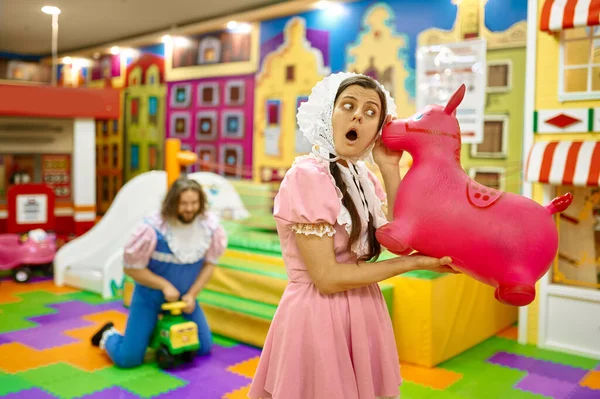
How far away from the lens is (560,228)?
3986mm

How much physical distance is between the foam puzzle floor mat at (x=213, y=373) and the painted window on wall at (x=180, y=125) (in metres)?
3.81

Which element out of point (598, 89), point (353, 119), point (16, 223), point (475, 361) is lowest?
point (475, 361)

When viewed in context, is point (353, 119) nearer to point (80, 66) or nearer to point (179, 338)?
point (179, 338)

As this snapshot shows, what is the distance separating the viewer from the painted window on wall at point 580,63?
3768 mm

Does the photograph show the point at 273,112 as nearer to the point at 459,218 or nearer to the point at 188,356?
A: the point at 188,356

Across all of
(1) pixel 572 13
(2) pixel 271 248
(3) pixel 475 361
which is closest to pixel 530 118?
(1) pixel 572 13

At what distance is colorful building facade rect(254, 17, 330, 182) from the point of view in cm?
617

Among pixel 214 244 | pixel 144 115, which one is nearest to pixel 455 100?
pixel 214 244

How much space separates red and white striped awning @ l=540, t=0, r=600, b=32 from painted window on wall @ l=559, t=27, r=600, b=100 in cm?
24

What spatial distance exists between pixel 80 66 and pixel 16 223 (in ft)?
14.0

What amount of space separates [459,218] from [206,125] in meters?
6.15

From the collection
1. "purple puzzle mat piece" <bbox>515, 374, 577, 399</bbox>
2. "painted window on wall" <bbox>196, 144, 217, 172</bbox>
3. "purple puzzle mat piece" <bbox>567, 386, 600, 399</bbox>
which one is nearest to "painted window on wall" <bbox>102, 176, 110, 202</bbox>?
"painted window on wall" <bbox>196, 144, 217, 172</bbox>

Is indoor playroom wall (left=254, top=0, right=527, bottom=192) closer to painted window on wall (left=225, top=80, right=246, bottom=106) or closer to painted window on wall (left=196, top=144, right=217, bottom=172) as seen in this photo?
painted window on wall (left=225, top=80, right=246, bottom=106)

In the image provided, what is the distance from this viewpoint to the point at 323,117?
168cm
